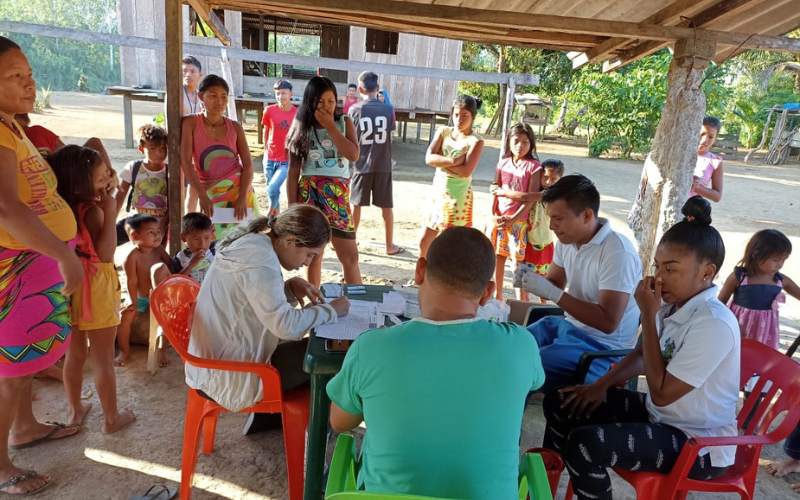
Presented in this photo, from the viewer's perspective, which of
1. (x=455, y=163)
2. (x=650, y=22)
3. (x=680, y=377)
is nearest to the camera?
(x=680, y=377)

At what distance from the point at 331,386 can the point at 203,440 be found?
151 centimetres

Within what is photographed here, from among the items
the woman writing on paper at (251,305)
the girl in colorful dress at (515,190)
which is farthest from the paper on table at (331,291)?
the girl in colorful dress at (515,190)

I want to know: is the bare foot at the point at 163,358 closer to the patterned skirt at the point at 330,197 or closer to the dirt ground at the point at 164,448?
the dirt ground at the point at 164,448

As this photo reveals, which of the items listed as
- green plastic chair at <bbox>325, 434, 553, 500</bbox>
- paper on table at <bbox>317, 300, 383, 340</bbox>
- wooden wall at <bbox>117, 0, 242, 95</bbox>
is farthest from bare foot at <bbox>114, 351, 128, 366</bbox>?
wooden wall at <bbox>117, 0, 242, 95</bbox>

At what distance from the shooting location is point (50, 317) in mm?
2176

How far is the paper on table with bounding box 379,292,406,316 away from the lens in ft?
7.48

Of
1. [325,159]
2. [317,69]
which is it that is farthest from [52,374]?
[317,69]

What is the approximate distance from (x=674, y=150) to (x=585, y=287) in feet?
7.32

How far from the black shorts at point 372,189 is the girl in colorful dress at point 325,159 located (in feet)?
6.04

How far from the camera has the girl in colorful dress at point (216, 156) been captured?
143 inches

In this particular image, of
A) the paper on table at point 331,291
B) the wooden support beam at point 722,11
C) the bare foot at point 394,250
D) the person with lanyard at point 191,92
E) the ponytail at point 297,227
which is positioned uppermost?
the wooden support beam at point 722,11

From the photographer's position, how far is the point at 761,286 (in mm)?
3082

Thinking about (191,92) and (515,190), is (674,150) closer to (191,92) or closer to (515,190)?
(515,190)

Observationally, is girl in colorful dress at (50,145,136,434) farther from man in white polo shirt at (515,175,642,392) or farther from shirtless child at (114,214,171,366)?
man in white polo shirt at (515,175,642,392)
